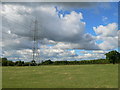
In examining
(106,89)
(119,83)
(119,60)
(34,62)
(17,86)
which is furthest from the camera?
(119,60)

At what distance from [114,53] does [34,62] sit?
168ft

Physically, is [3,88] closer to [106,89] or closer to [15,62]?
[106,89]

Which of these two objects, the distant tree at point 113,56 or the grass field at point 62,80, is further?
the distant tree at point 113,56

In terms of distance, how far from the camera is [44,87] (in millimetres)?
15906

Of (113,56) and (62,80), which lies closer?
(62,80)

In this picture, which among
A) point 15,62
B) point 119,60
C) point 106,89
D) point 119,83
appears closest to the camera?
point 106,89

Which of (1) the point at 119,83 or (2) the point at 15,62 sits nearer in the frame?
(1) the point at 119,83

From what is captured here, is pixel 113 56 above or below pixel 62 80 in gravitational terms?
above

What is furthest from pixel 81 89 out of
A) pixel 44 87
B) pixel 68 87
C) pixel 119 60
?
pixel 119 60

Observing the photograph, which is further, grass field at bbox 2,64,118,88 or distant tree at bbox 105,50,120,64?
distant tree at bbox 105,50,120,64

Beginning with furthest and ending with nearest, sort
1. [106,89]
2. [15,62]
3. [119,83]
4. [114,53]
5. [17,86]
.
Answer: [114,53], [15,62], [119,83], [17,86], [106,89]

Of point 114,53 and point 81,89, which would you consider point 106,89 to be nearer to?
point 81,89

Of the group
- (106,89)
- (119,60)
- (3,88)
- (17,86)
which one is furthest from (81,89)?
(119,60)

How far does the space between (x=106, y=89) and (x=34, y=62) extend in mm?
44297
